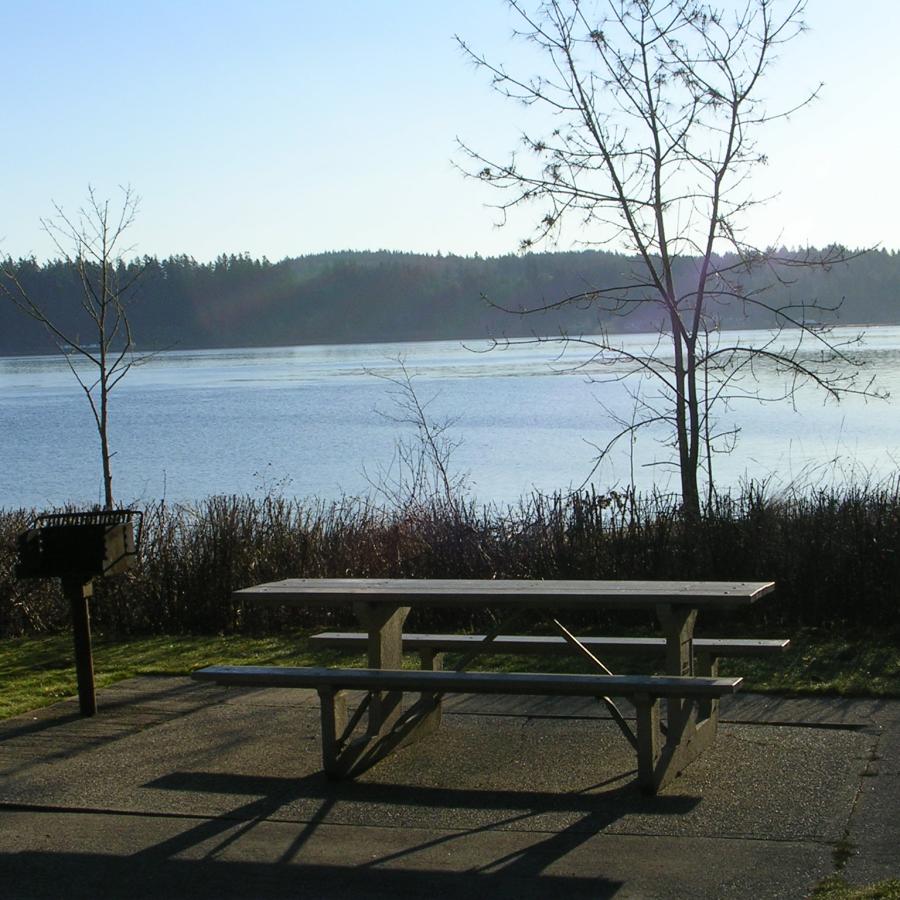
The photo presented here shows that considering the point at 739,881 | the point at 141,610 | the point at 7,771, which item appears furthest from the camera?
the point at 141,610

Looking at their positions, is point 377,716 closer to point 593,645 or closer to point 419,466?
point 593,645

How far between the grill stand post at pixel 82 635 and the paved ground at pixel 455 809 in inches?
6.8

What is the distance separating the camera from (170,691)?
7.12 metres

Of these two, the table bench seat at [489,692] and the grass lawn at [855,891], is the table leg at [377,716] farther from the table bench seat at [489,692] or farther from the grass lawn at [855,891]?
the grass lawn at [855,891]

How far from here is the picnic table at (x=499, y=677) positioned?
4.88 meters

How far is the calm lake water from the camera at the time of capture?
2184cm

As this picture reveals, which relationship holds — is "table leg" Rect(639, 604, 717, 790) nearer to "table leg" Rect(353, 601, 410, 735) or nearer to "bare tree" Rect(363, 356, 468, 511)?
"table leg" Rect(353, 601, 410, 735)

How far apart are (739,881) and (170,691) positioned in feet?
12.8

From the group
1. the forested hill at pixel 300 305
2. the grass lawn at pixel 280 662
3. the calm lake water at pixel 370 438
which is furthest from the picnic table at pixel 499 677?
the forested hill at pixel 300 305

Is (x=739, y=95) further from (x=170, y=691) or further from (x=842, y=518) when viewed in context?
(x=170, y=691)

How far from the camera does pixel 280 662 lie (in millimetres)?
8070

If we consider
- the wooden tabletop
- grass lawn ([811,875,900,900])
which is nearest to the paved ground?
grass lawn ([811,875,900,900])

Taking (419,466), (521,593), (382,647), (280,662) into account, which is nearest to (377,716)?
(382,647)

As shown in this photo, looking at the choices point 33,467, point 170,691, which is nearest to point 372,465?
→ point 33,467
